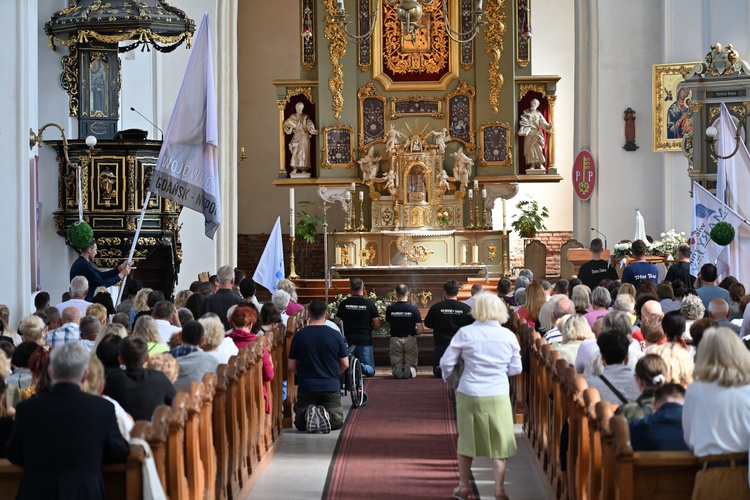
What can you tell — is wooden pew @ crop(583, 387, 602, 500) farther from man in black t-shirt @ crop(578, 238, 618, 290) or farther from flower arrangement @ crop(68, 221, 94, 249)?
man in black t-shirt @ crop(578, 238, 618, 290)

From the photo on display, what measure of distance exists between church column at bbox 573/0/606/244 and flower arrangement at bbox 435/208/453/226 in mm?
2650

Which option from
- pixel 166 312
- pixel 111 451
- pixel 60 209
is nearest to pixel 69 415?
pixel 111 451

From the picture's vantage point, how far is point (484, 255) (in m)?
22.9

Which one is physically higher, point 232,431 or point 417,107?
point 417,107

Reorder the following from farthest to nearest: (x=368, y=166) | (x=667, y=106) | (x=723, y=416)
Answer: (x=368, y=166), (x=667, y=106), (x=723, y=416)

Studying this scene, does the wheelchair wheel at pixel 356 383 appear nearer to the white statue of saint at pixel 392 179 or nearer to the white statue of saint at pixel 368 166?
the white statue of saint at pixel 392 179

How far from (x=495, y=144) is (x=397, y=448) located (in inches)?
552

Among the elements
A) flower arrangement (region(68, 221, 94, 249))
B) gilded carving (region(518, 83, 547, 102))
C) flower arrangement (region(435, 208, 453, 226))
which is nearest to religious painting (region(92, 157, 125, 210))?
flower arrangement (region(68, 221, 94, 249))

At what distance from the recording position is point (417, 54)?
2358 centimetres

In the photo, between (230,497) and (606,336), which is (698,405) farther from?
(230,497)

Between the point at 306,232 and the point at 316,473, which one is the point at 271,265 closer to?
the point at 316,473

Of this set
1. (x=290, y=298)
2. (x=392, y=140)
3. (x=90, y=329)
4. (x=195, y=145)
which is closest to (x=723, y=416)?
(x=90, y=329)

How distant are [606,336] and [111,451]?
2995 mm

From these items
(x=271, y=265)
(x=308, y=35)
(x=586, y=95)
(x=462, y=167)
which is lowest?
(x=271, y=265)
